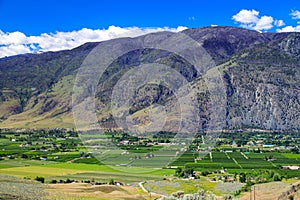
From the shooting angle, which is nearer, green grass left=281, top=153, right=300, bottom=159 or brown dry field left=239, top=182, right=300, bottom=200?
brown dry field left=239, top=182, right=300, bottom=200

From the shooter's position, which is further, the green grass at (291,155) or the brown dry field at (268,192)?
the green grass at (291,155)

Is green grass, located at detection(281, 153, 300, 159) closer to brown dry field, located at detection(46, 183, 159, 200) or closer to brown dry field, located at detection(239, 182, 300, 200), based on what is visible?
brown dry field, located at detection(239, 182, 300, 200)

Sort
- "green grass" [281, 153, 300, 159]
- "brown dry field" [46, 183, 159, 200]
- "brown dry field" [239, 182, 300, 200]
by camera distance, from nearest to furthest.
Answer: "brown dry field" [46, 183, 159, 200]
"brown dry field" [239, 182, 300, 200]
"green grass" [281, 153, 300, 159]

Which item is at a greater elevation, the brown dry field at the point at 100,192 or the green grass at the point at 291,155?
the green grass at the point at 291,155

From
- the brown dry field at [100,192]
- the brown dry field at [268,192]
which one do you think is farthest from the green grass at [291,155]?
the brown dry field at [100,192]

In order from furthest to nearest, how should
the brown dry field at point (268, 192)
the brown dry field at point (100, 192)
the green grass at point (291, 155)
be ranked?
the green grass at point (291, 155)
the brown dry field at point (268, 192)
the brown dry field at point (100, 192)

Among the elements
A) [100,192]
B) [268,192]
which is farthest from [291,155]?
[100,192]

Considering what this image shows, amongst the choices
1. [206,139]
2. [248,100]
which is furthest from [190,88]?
[206,139]

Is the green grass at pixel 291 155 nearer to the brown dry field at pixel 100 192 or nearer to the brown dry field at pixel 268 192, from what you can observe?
the brown dry field at pixel 268 192

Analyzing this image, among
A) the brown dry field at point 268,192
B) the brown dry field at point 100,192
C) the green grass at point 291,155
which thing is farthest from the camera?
the green grass at point 291,155

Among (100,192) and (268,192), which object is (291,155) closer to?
(268,192)

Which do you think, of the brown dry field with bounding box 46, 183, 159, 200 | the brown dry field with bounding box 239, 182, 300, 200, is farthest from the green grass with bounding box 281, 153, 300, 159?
the brown dry field with bounding box 46, 183, 159, 200
